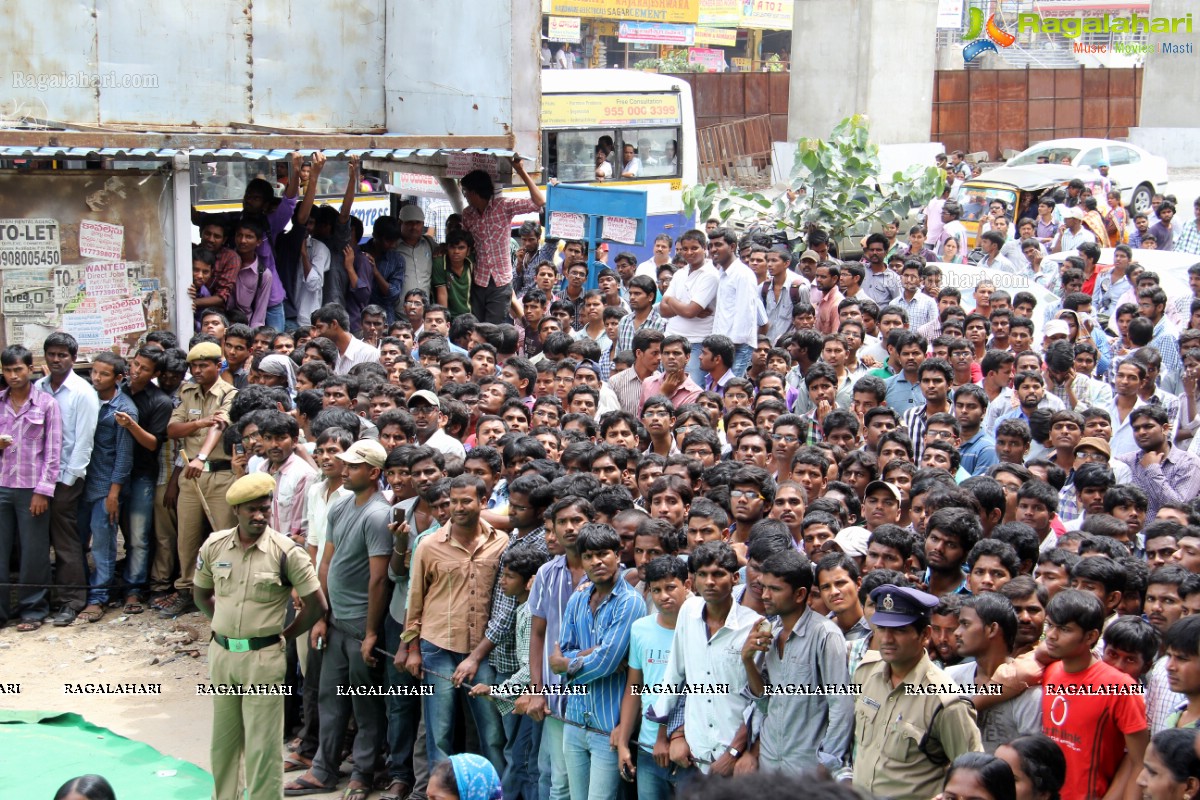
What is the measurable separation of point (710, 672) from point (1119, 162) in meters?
22.5

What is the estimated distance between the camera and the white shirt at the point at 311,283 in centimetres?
1184

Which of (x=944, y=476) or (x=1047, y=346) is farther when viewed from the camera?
(x=1047, y=346)

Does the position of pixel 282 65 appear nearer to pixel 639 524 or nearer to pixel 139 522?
pixel 139 522

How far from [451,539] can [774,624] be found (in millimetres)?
1874

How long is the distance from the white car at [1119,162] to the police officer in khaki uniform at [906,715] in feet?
69.4

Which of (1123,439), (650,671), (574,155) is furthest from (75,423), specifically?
(574,155)

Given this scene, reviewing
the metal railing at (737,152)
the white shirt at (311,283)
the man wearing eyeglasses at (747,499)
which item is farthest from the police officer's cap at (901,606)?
the metal railing at (737,152)

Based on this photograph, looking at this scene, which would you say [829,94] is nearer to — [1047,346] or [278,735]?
[1047,346]

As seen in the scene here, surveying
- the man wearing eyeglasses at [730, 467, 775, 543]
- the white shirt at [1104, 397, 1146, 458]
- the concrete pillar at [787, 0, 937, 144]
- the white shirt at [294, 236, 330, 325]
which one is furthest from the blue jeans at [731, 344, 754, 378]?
the concrete pillar at [787, 0, 937, 144]

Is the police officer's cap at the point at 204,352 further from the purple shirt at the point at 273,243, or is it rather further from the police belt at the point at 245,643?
the police belt at the point at 245,643

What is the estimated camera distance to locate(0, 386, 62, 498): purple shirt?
8883 millimetres

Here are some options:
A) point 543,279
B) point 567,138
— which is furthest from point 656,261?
point 567,138

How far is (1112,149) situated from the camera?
25188mm

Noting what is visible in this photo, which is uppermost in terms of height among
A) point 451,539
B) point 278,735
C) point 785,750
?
point 451,539
